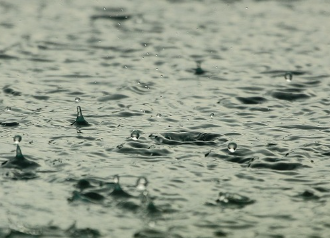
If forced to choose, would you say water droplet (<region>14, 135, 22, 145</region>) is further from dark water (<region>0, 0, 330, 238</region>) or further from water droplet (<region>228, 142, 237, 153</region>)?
water droplet (<region>228, 142, 237, 153</region>)

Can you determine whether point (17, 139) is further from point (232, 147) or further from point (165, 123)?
point (232, 147)

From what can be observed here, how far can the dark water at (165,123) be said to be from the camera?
515 centimetres

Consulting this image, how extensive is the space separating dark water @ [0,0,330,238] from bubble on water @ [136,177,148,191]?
0.05ft

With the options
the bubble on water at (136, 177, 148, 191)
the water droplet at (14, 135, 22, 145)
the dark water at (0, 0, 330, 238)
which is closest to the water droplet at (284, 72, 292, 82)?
the dark water at (0, 0, 330, 238)

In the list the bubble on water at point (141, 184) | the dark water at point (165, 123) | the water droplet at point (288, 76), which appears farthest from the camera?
the water droplet at point (288, 76)

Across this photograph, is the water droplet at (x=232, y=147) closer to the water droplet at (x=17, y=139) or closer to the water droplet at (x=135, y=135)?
the water droplet at (x=135, y=135)

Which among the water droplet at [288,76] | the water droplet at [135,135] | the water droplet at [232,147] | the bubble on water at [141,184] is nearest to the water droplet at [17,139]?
the water droplet at [135,135]

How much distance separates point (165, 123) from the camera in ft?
23.8

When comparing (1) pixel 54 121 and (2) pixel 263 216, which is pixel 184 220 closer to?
(2) pixel 263 216

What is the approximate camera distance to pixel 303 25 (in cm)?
1191

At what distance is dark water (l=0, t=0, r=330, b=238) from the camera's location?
5152 millimetres

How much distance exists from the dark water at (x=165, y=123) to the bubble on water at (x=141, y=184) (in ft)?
0.05

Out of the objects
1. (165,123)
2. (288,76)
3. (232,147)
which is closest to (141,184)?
(232,147)

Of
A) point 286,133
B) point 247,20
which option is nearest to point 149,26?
point 247,20
